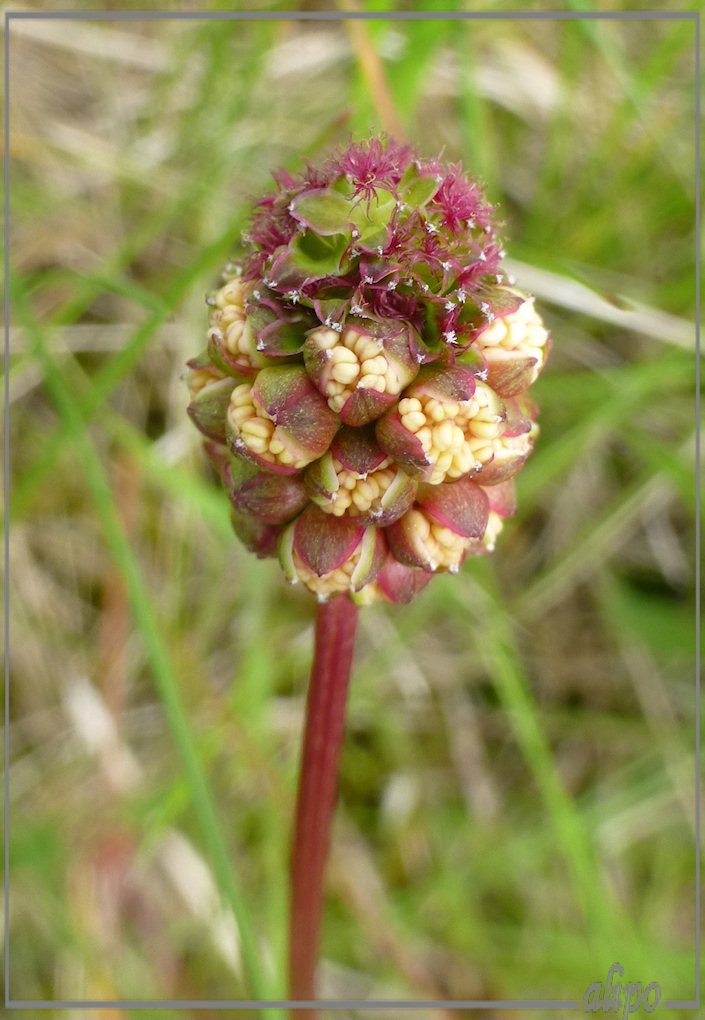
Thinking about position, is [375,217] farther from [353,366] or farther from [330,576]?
[330,576]

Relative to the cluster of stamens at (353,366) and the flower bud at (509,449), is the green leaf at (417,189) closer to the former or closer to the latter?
the cluster of stamens at (353,366)

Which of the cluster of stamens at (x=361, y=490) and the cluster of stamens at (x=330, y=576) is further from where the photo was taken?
the cluster of stamens at (x=330, y=576)

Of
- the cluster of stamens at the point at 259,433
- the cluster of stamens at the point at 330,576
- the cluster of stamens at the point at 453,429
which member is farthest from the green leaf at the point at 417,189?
the cluster of stamens at the point at 330,576

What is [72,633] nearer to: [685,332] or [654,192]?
[685,332]

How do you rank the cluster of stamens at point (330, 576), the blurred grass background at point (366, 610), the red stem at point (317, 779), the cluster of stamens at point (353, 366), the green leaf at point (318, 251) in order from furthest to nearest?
the blurred grass background at point (366, 610) → the red stem at point (317, 779) → the cluster of stamens at point (330, 576) → the green leaf at point (318, 251) → the cluster of stamens at point (353, 366)

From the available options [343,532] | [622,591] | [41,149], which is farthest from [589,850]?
[41,149]

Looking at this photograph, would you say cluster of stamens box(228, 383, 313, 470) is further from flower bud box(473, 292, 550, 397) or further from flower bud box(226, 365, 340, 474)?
flower bud box(473, 292, 550, 397)

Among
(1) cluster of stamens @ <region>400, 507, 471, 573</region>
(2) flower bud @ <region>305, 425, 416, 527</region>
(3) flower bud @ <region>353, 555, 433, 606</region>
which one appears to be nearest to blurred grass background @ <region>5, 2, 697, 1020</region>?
(3) flower bud @ <region>353, 555, 433, 606</region>

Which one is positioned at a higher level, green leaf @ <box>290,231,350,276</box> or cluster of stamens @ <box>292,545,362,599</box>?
→ green leaf @ <box>290,231,350,276</box>
